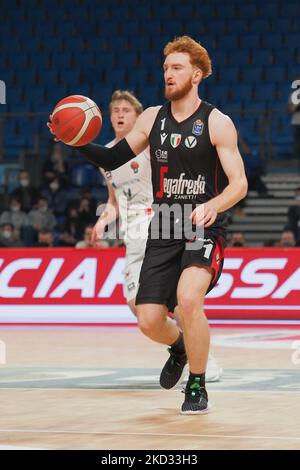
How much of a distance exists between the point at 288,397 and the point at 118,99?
3.16 meters

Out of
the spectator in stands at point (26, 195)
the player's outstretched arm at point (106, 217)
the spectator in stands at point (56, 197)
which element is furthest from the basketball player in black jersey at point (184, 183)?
the spectator in stands at point (56, 197)

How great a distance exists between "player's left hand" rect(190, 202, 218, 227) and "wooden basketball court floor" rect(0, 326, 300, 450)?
3.79 feet

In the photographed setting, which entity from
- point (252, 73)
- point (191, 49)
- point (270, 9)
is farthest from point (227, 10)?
point (191, 49)

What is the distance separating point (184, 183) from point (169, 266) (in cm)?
54

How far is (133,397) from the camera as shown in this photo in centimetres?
733

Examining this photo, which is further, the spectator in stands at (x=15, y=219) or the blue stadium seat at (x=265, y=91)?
the blue stadium seat at (x=265, y=91)

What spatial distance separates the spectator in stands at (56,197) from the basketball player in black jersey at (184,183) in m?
12.0

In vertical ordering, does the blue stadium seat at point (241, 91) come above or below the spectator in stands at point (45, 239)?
above

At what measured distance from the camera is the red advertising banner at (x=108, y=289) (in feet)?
46.9

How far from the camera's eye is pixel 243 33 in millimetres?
22625

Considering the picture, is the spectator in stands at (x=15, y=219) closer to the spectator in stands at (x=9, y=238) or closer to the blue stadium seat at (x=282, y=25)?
the spectator in stands at (x=9, y=238)

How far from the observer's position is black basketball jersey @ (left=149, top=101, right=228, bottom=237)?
6.82 m

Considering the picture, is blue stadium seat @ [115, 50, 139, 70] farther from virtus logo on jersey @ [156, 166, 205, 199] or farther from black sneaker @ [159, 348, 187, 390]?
virtus logo on jersey @ [156, 166, 205, 199]

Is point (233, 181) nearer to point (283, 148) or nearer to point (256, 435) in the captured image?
point (256, 435)
